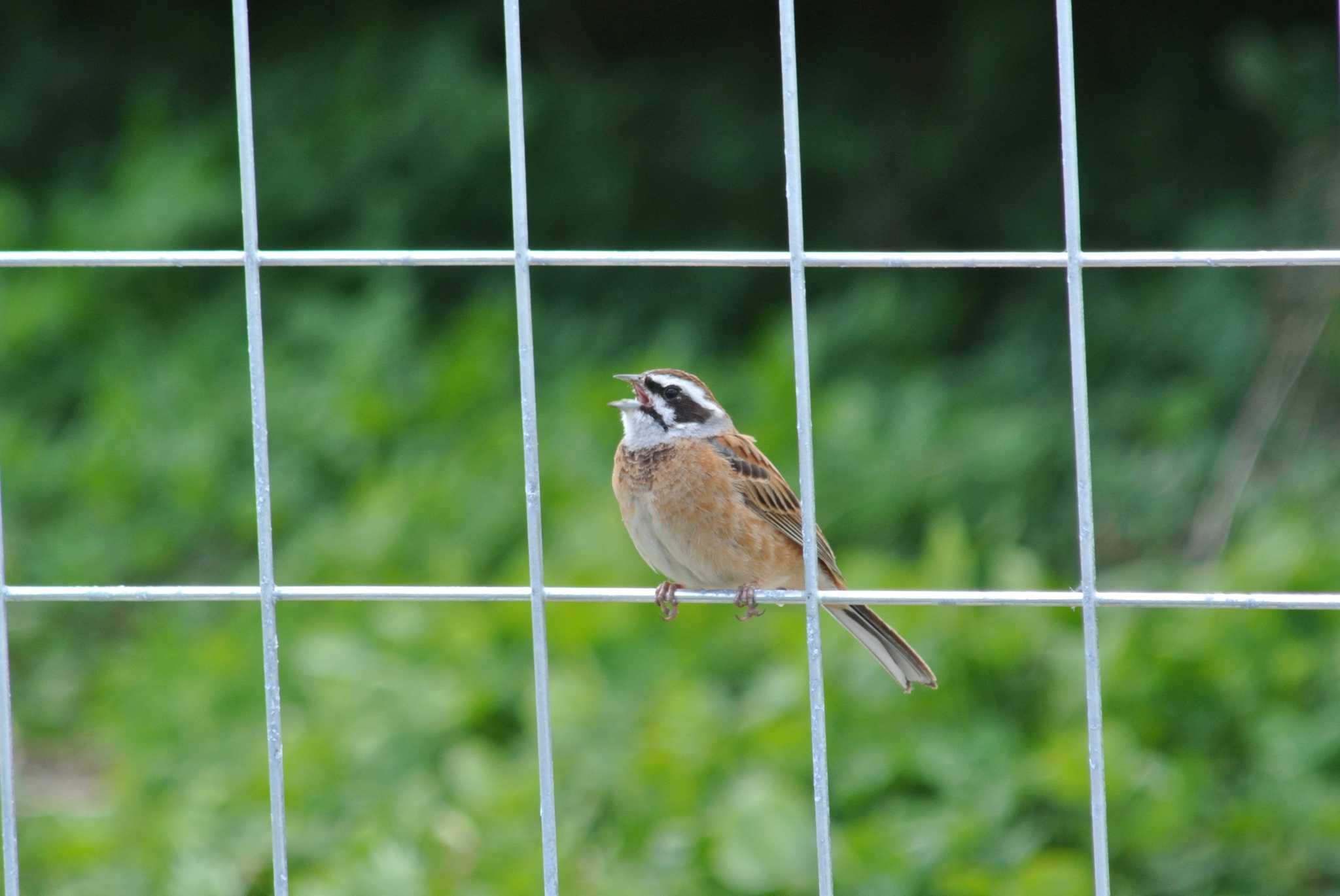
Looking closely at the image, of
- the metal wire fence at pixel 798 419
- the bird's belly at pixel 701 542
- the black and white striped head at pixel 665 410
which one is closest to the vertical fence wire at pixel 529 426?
the metal wire fence at pixel 798 419

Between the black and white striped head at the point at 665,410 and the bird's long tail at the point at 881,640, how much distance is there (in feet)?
1.88

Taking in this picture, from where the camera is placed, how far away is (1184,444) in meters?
6.25

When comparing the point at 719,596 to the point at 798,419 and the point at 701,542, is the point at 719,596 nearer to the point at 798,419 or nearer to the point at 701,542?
the point at 798,419

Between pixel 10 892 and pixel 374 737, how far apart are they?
2.12 meters

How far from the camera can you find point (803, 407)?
92.7 inches

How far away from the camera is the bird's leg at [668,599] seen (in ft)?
9.24

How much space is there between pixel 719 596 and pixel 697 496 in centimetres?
94

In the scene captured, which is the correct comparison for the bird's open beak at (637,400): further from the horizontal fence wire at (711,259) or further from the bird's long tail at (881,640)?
the horizontal fence wire at (711,259)

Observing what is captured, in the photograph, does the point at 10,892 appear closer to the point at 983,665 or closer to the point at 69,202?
the point at 983,665

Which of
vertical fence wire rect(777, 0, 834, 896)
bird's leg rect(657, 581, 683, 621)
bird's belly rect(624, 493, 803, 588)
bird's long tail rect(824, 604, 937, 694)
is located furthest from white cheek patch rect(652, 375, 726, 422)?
vertical fence wire rect(777, 0, 834, 896)

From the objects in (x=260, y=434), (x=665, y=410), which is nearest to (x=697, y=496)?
(x=665, y=410)

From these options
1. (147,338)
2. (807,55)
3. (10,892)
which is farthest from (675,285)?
(10,892)

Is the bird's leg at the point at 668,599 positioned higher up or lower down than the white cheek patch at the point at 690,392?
lower down

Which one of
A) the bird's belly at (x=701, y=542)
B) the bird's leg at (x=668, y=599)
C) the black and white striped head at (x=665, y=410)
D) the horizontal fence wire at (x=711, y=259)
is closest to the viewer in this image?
the horizontal fence wire at (x=711, y=259)
